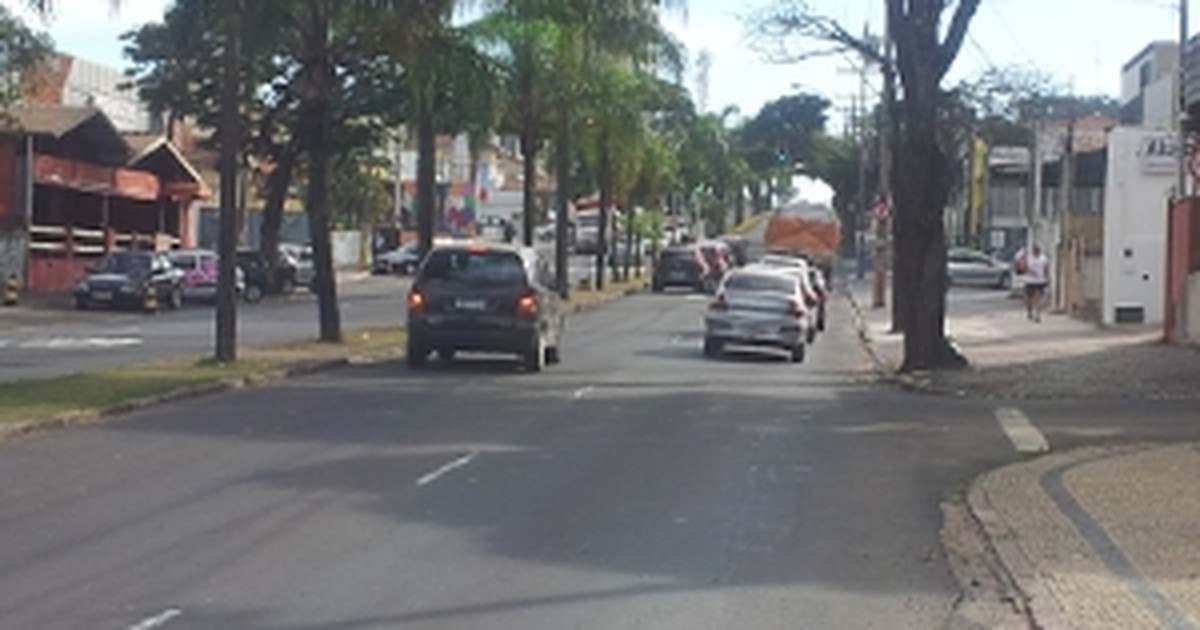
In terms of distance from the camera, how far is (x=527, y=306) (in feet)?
89.0

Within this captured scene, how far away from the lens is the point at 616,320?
47.9m

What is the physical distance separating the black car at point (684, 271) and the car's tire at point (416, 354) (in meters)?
39.8

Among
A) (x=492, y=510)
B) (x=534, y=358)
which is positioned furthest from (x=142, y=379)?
(x=492, y=510)

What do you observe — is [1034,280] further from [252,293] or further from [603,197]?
[603,197]

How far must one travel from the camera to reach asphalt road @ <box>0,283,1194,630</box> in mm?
10523

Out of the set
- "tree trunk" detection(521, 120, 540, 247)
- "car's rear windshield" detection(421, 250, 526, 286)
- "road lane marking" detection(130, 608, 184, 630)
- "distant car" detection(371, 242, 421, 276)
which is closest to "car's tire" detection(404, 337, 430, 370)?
"car's rear windshield" detection(421, 250, 526, 286)

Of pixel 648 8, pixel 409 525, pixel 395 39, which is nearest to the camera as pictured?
pixel 409 525

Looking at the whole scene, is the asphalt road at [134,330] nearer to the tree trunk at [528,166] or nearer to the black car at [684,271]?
→ the tree trunk at [528,166]

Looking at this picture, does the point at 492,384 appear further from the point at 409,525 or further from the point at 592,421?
the point at 409,525

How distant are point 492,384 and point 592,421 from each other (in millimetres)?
4754

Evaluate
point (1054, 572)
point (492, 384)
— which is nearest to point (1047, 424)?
point (492, 384)

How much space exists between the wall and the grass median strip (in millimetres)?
16925

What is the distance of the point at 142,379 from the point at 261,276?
1389 inches

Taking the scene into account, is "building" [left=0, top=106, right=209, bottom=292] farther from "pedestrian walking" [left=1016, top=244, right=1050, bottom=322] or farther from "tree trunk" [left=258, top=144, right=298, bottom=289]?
"pedestrian walking" [left=1016, top=244, right=1050, bottom=322]
